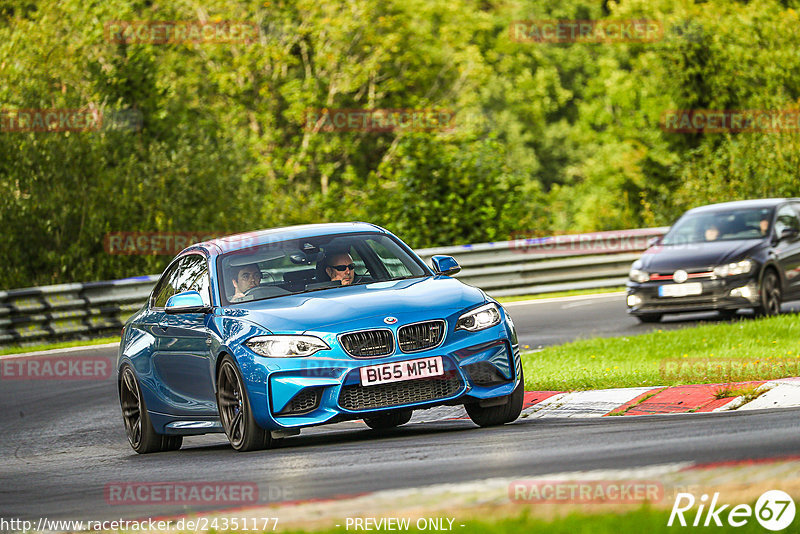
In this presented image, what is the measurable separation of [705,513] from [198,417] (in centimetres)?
547

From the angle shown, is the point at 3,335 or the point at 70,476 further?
the point at 3,335

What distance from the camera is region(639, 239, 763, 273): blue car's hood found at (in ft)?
57.2

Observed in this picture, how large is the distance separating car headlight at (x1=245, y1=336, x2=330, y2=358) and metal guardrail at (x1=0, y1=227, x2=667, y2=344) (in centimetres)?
1282

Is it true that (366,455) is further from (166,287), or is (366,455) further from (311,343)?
(166,287)

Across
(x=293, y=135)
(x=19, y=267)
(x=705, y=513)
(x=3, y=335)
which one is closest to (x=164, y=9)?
(x=293, y=135)

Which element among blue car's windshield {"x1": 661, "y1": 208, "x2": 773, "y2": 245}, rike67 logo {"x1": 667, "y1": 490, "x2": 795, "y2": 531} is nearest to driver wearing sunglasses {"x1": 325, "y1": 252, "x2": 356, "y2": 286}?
rike67 logo {"x1": 667, "y1": 490, "x2": 795, "y2": 531}

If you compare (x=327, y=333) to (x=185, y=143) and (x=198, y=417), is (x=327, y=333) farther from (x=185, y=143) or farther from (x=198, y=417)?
(x=185, y=143)

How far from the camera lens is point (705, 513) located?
16.1 feet

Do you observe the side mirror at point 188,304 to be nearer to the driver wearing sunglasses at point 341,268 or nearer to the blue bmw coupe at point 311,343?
the blue bmw coupe at point 311,343

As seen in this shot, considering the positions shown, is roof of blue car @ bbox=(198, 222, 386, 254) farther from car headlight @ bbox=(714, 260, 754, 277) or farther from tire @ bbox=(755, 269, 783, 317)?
tire @ bbox=(755, 269, 783, 317)

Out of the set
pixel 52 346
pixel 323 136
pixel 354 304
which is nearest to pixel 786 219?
pixel 52 346

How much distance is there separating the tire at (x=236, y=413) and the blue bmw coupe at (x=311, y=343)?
1cm

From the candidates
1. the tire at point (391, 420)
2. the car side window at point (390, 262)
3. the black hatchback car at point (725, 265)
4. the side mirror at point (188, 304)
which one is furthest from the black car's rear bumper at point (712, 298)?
the side mirror at point (188, 304)

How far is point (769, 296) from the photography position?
17359mm
